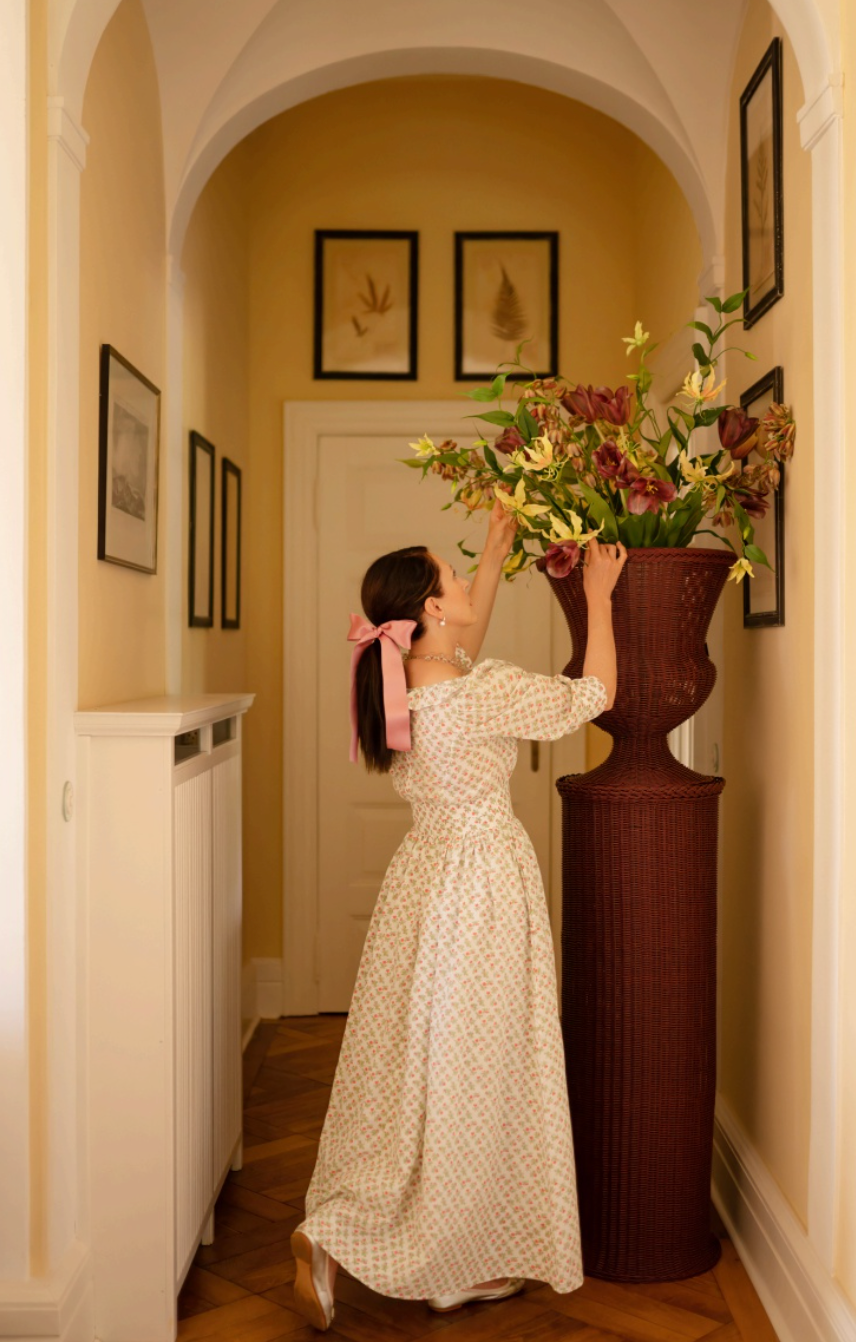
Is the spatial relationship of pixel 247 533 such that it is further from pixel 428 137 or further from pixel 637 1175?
pixel 637 1175

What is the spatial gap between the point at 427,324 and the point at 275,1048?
2.46 m

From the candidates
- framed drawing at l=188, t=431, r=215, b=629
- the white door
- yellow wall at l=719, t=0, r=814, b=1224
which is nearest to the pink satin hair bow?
yellow wall at l=719, t=0, r=814, b=1224

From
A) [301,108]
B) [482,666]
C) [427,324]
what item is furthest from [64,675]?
[301,108]

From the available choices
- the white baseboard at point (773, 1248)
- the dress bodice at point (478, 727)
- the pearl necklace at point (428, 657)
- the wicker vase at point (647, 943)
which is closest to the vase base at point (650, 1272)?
the wicker vase at point (647, 943)

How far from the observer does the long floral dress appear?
2.20m

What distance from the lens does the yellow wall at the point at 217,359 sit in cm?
331

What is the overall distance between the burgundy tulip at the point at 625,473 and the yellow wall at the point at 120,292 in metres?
0.99

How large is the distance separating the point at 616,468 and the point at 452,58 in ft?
5.17

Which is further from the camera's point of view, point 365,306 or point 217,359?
point 365,306

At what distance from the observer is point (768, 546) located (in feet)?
7.93

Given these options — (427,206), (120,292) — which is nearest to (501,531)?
(120,292)

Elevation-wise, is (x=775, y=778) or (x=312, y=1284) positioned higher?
(x=775, y=778)

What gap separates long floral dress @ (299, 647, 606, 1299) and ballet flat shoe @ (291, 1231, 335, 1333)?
29 millimetres

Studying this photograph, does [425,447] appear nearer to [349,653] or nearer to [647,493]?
[647,493]
